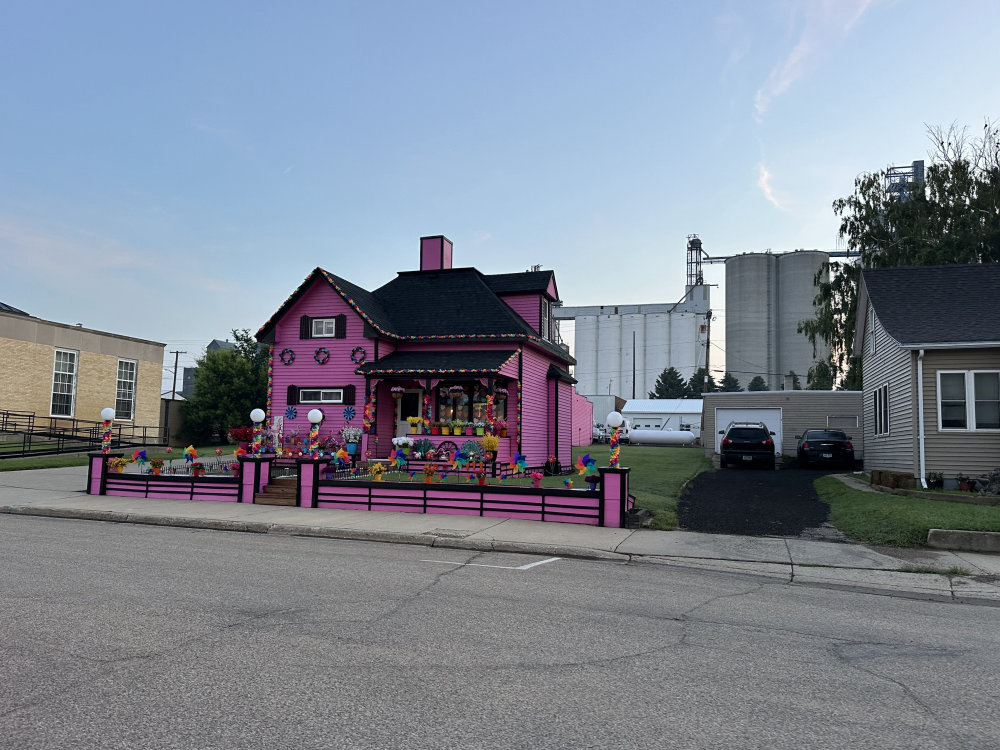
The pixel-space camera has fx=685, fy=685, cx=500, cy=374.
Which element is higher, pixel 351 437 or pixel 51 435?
pixel 351 437

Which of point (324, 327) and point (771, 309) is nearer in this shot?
point (324, 327)

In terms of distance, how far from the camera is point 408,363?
22672 mm

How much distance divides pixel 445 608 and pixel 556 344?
918 inches

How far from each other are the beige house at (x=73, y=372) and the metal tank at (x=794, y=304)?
6376 cm

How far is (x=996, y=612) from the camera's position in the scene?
725 cm

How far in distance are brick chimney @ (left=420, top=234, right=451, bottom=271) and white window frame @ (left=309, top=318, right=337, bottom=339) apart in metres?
5.58

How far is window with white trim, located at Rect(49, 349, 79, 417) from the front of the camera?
109 ft

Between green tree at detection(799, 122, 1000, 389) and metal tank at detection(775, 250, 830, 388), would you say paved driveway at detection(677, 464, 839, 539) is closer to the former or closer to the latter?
green tree at detection(799, 122, 1000, 389)

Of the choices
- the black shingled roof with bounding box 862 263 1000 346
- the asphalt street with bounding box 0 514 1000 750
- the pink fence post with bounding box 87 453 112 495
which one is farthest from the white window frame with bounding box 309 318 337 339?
the black shingled roof with bounding box 862 263 1000 346

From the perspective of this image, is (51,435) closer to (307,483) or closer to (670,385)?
(307,483)

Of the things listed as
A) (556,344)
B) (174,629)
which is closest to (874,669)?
(174,629)

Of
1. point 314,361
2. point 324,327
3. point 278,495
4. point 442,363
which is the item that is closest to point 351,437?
point 314,361

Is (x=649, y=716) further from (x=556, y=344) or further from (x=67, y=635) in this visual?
(x=556, y=344)

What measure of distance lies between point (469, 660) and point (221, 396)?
1564 inches
